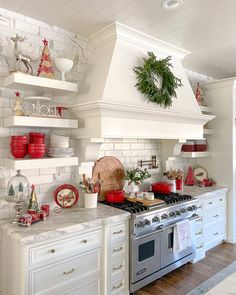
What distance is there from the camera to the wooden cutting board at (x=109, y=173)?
111 inches

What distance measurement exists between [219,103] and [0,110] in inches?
124

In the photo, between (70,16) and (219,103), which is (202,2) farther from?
(219,103)

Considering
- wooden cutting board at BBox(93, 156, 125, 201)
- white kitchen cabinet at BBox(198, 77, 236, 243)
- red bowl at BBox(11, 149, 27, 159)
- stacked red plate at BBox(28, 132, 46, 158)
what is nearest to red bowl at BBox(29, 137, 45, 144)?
stacked red plate at BBox(28, 132, 46, 158)

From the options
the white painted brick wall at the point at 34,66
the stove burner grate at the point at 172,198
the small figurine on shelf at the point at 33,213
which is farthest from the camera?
the stove burner grate at the point at 172,198

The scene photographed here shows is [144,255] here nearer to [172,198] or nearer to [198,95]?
[172,198]

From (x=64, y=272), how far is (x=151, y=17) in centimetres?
237

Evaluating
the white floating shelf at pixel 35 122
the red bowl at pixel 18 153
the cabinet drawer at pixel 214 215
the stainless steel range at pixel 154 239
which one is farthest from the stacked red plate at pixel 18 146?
the cabinet drawer at pixel 214 215

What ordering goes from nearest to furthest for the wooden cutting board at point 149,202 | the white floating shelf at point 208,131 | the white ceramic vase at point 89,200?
the white ceramic vase at point 89,200, the wooden cutting board at point 149,202, the white floating shelf at point 208,131

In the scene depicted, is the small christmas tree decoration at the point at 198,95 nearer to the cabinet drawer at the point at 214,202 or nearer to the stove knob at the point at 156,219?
the cabinet drawer at the point at 214,202

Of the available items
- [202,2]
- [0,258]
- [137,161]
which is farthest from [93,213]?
[202,2]

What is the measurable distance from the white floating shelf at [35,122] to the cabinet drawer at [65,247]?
0.98 m

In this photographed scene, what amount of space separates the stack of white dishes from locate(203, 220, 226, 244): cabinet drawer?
2280mm

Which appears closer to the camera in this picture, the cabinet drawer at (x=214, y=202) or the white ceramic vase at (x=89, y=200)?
the white ceramic vase at (x=89, y=200)

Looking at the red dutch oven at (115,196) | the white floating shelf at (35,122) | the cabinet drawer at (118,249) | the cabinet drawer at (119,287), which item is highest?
the white floating shelf at (35,122)
